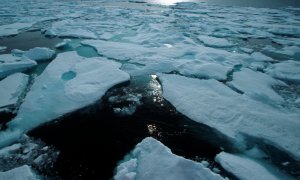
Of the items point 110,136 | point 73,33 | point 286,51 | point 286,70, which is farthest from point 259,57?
point 73,33

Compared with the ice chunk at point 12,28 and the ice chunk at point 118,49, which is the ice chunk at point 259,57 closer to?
the ice chunk at point 118,49

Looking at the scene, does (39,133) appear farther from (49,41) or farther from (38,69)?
(49,41)

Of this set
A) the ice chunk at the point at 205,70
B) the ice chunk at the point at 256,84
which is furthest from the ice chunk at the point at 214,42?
the ice chunk at the point at 256,84

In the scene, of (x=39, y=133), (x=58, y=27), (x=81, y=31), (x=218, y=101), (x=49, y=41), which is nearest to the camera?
(x=39, y=133)

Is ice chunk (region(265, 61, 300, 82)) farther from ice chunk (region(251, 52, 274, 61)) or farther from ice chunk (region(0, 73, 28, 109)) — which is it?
ice chunk (region(0, 73, 28, 109))

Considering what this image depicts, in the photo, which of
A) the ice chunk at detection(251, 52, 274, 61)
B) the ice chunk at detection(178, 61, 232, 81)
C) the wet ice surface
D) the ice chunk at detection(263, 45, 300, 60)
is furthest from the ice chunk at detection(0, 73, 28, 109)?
the ice chunk at detection(263, 45, 300, 60)

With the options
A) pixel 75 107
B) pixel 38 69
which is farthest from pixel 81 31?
pixel 75 107

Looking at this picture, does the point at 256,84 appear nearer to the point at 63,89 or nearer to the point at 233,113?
the point at 233,113
